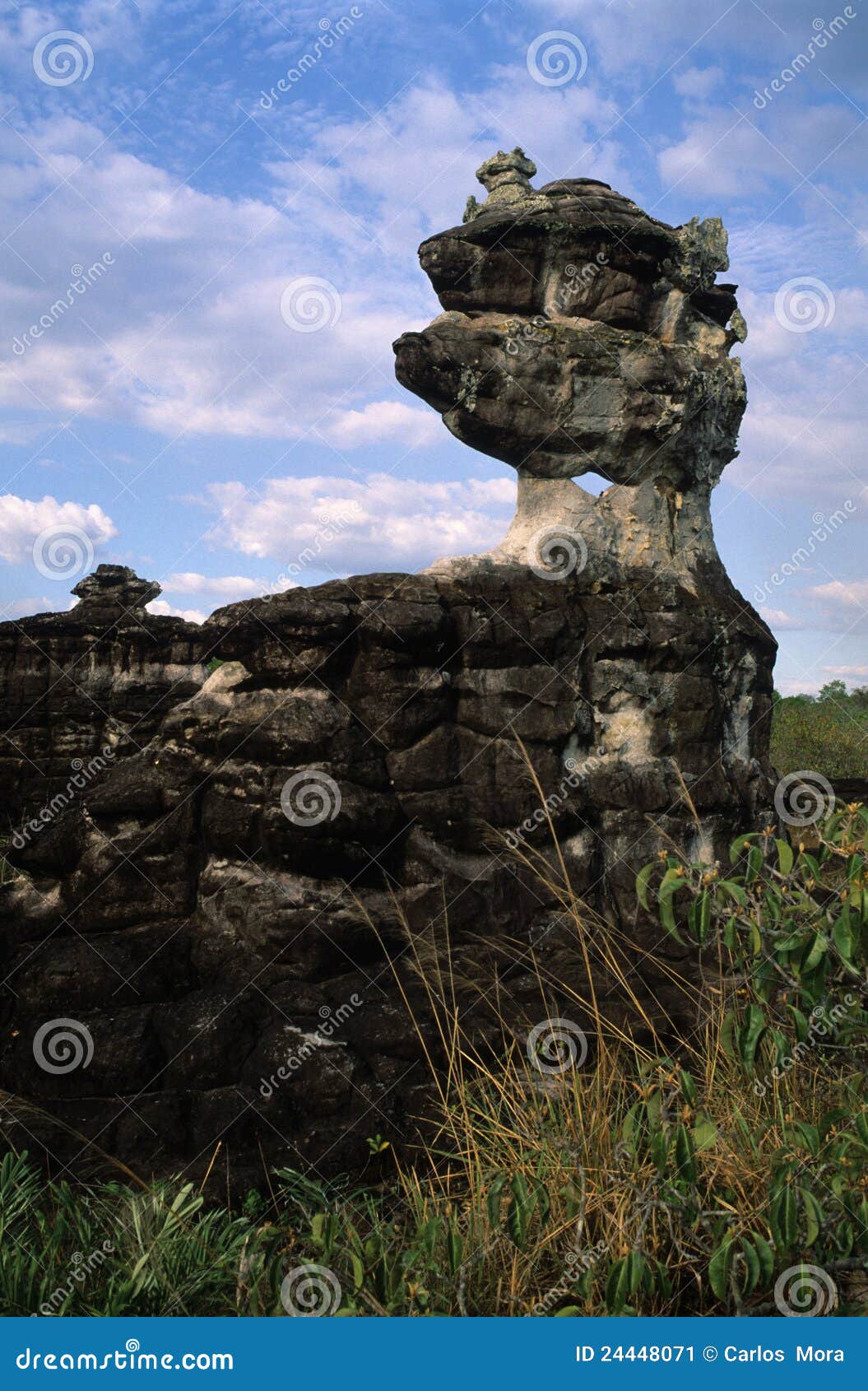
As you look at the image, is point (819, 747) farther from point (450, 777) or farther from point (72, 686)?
point (450, 777)

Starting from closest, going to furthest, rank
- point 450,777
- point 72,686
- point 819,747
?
point 450,777
point 72,686
point 819,747

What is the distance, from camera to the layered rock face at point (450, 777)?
6168mm

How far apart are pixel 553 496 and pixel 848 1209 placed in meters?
7.14

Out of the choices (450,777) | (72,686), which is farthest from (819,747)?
(450,777)

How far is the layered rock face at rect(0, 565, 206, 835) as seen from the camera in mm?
12984

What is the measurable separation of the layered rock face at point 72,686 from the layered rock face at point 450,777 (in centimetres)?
521

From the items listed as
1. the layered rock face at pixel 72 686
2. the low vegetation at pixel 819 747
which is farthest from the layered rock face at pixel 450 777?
the low vegetation at pixel 819 747

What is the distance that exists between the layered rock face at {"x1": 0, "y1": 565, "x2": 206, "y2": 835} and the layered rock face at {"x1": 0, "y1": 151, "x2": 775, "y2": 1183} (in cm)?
521

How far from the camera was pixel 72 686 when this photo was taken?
43.6ft

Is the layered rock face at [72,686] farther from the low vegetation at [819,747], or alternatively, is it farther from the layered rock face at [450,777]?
the low vegetation at [819,747]

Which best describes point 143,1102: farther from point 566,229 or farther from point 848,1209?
point 566,229

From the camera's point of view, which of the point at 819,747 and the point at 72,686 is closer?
the point at 72,686

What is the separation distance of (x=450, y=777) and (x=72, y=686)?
6.89m

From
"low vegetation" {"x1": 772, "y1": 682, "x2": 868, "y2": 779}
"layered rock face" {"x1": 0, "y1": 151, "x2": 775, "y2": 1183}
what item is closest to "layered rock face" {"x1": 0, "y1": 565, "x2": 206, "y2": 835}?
"layered rock face" {"x1": 0, "y1": 151, "x2": 775, "y2": 1183}
